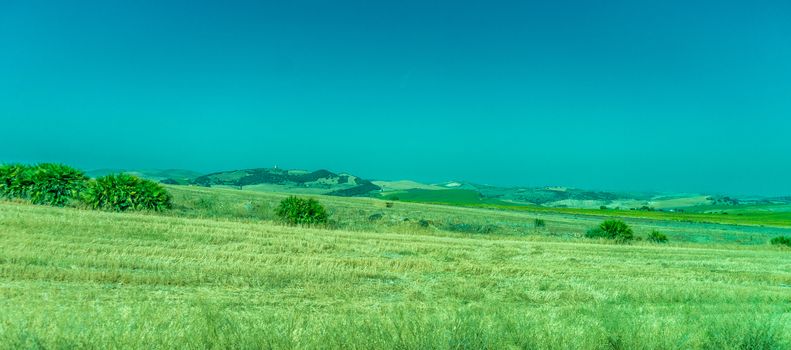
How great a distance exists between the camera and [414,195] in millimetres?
125438

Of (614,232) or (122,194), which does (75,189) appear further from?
(614,232)

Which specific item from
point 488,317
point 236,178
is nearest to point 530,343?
point 488,317

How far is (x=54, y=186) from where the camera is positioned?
105 feet

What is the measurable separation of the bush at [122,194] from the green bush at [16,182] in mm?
3419

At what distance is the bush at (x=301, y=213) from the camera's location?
3209cm

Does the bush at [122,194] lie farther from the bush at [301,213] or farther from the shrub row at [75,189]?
the bush at [301,213]

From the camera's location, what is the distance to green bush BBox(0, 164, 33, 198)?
Answer: 32250 mm

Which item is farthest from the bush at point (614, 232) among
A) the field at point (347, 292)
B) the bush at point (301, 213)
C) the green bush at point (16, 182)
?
the green bush at point (16, 182)

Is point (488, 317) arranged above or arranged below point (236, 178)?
below

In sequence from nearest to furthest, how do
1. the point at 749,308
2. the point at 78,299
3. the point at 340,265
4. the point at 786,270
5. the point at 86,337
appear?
the point at 86,337, the point at 78,299, the point at 749,308, the point at 340,265, the point at 786,270

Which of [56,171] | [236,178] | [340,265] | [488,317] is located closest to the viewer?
[488,317]

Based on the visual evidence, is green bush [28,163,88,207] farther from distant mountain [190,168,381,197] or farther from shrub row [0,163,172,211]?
distant mountain [190,168,381,197]

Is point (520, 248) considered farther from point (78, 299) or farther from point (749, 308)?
point (78, 299)

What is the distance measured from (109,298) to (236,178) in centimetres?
11258
